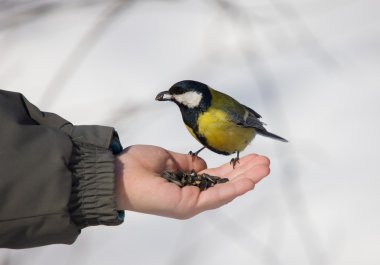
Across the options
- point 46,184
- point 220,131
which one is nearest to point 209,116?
point 220,131

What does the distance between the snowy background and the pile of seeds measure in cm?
26

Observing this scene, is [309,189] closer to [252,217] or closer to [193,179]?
[252,217]

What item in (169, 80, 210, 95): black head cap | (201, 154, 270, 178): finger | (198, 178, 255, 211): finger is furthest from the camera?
(169, 80, 210, 95): black head cap

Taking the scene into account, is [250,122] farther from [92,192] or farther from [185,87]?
[92,192]

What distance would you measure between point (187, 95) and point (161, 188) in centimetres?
68

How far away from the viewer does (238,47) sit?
3.35 metres

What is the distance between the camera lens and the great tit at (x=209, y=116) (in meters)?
2.50

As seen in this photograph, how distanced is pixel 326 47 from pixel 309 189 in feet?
3.13

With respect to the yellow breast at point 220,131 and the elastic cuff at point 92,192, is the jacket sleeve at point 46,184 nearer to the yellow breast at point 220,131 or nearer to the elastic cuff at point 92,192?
the elastic cuff at point 92,192

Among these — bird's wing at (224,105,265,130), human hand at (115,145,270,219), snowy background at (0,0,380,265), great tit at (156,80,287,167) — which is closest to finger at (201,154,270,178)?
human hand at (115,145,270,219)

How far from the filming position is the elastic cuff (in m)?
1.74

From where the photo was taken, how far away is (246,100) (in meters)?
3.24

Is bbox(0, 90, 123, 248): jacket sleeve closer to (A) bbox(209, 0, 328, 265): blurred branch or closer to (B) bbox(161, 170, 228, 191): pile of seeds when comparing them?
(B) bbox(161, 170, 228, 191): pile of seeds

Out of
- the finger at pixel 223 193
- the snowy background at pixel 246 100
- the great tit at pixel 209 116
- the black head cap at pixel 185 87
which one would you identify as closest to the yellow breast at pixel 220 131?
the great tit at pixel 209 116
